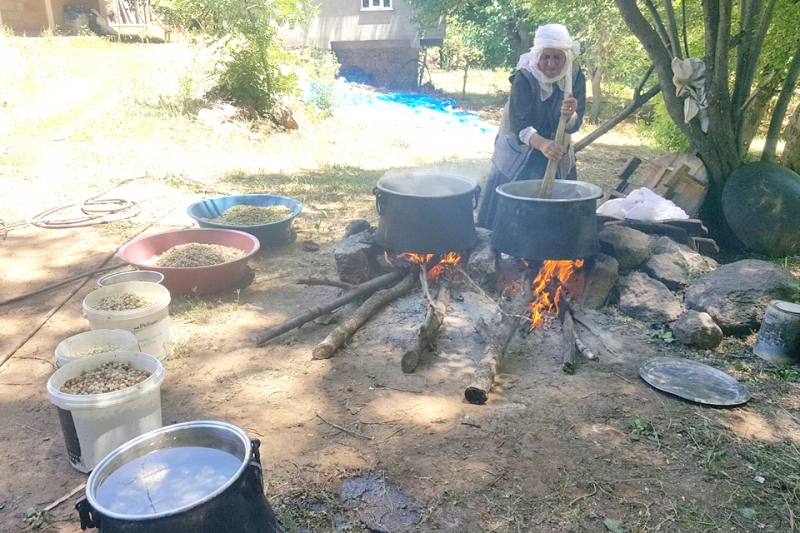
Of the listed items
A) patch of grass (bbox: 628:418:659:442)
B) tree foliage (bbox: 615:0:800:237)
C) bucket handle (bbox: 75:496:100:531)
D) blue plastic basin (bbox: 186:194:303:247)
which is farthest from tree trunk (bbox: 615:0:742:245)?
bucket handle (bbox: 75:496:100:531)

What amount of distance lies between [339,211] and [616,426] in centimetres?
492

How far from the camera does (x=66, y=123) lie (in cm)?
1079

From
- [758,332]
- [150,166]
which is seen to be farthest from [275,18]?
[758,332]

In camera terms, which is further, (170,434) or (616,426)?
(616,426)

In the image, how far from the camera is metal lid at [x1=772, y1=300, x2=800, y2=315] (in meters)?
3.75

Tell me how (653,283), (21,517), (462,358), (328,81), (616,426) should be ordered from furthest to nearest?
(328,81)
(653,283)
(462,358)
(616,426)
(21,517)

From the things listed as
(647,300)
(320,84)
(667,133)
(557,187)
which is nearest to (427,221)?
(557,187)

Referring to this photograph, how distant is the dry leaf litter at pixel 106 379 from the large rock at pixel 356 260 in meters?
2.16

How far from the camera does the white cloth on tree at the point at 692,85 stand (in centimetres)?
588

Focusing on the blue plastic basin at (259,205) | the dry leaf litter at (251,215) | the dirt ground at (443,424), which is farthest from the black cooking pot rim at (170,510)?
the dry leaf litter at (251,215)

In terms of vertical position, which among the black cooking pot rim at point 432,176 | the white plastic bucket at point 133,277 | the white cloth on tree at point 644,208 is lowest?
the white plastic bucket at point 133,277

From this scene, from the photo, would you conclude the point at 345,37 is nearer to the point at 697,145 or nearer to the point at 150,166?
the point at 150,166

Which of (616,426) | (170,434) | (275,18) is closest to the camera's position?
(170,434)

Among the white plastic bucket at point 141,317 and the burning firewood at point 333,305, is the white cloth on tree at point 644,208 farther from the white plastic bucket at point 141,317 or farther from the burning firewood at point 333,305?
the white plastic bucket at point 141,317
